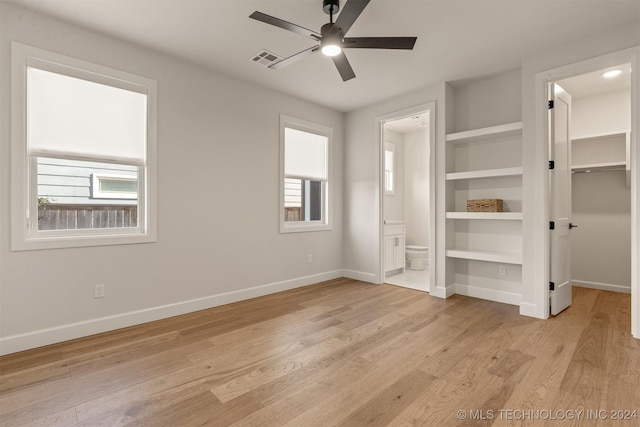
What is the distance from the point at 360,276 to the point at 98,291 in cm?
344

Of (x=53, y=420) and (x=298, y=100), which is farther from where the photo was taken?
(x=298, y=100)

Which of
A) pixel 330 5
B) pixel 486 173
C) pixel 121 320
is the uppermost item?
pixel 330 5

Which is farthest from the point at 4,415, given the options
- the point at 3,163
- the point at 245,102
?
the point at 245,102

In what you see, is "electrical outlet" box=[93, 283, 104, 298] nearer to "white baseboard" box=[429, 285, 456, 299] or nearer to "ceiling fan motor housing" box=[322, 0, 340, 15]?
"ceiling fan motor housing" box=[322, 0, 340, 15]

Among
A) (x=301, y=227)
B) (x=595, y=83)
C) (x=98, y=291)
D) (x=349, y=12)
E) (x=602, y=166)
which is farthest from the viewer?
(x=301, y=227)

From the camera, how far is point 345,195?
17.4 ft

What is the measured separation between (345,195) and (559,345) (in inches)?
134

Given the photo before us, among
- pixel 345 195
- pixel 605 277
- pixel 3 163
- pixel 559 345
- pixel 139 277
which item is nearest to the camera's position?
pixel 3 163

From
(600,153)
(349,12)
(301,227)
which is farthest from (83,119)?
(600,153)

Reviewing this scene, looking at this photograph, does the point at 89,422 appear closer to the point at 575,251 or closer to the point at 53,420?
the point at 53,420

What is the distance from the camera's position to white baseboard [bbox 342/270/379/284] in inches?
192

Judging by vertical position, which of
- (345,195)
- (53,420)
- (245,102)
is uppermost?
(245,102)

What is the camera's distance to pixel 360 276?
505 cm

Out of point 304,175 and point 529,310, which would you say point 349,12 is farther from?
point 529,310
